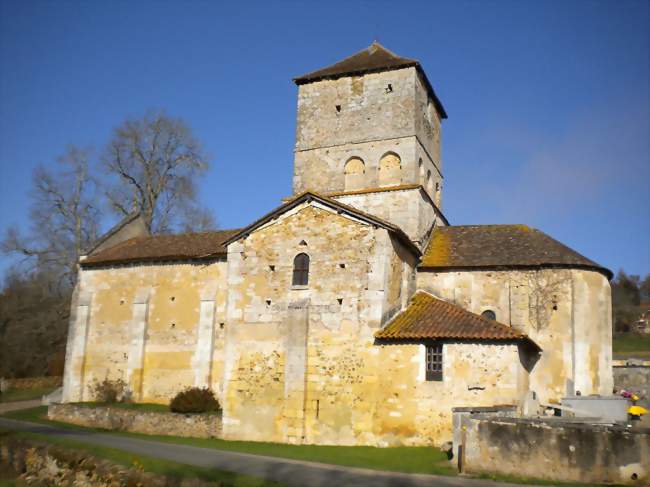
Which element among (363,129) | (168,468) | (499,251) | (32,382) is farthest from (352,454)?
(32,382)

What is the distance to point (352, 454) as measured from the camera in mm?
17859

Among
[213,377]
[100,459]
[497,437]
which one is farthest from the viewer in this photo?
[213,377]

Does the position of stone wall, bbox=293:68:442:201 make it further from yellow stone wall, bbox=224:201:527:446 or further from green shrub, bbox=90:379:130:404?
green shrub, bbox=90:379:130:404

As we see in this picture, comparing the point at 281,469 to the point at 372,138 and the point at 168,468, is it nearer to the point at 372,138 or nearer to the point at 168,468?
the point at 168,468

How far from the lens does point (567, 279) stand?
23250mm

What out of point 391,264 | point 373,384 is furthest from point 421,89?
point 373,384

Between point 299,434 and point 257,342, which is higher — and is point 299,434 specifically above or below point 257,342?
below

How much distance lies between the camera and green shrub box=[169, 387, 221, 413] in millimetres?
22922

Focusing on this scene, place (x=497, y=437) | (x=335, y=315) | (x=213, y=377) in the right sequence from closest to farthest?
(x=497, y=437), (x=335, y=315), (x=213, y=377)

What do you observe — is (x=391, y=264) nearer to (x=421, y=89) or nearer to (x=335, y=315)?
(x=335, y=315)

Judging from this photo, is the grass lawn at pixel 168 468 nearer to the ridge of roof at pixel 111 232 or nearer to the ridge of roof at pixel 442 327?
the ridge of roof at pixel 442 327

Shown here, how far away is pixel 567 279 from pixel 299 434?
1112 cm

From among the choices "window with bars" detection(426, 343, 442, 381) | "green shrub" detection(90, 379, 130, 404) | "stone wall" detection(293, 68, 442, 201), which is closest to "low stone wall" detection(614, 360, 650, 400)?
"stone wall" detection(293, 68, 442, 201)

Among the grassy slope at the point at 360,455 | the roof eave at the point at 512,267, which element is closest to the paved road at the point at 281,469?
the grassy slope at the point at 360,455
